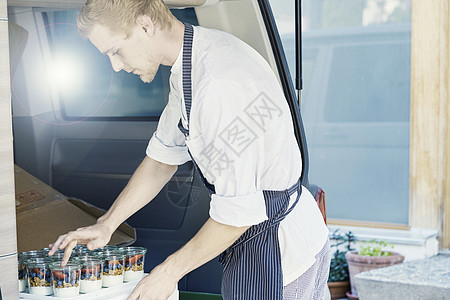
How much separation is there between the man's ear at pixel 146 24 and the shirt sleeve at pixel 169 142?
403mm

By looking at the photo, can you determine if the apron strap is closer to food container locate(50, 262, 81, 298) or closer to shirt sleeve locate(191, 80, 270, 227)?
shirt sleeve locate(191, 80, 270, 227)

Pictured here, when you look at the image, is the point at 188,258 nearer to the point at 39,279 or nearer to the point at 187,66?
the point at 39,279

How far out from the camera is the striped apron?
6.14 ft

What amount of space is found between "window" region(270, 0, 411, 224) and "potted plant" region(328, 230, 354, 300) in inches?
12.7

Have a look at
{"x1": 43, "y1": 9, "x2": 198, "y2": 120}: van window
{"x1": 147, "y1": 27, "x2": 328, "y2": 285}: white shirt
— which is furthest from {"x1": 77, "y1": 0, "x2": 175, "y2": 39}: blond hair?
{"x1": 43, "y1": 9, "x2": 198, "y2": 120}: van window

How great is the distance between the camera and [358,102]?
5.11 m

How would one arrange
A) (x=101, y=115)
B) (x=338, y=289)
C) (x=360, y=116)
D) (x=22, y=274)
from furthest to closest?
(x=360, y=116)
(x=338, y=289)
(x=101, y=115)
(x=22, y=274)

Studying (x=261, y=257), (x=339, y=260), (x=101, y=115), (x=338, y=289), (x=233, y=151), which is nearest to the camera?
(x=233, y=151)

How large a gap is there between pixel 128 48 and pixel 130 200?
56cm

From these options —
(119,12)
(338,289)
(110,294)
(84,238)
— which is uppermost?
(119,12)

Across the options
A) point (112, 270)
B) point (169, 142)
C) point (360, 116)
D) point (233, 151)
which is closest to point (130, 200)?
point (169, 142)

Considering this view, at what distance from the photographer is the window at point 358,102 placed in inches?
195

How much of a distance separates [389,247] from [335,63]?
1.40 metres

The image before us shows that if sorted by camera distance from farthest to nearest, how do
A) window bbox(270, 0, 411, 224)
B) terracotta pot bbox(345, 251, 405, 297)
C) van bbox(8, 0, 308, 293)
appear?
1. window bbox(270, 0, 411, 224)
2. terracotta pot bbox(345, 251, 405, 297)
3. van bbox(8, 0, 308, 293)
